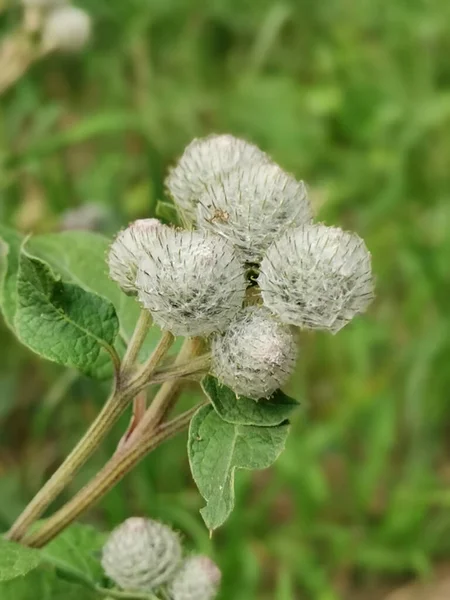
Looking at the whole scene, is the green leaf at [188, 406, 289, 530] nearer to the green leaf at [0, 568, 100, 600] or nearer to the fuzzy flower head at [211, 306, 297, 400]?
the fuzzy flower head at [211, 306, 297, 400]

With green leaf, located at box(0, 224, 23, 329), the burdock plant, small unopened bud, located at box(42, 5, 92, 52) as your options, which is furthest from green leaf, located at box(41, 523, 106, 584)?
small unopened bud, located at box(42, 5, 92, 52)

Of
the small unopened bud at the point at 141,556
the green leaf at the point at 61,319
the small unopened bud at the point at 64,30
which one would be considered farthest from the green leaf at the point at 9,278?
the small unopened bud at the point at 64,30

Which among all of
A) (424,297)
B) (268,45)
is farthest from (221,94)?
(424,297)

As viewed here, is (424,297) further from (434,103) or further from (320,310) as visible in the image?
(320,310)

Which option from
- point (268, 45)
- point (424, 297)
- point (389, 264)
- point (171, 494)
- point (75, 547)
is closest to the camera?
point (75, 547)

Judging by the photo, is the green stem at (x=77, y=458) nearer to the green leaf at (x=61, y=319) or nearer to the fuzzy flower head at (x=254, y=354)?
the green leaf at (x=61, y=319)
